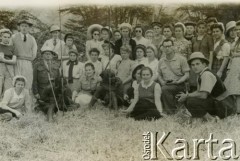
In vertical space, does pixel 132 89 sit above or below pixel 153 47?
below

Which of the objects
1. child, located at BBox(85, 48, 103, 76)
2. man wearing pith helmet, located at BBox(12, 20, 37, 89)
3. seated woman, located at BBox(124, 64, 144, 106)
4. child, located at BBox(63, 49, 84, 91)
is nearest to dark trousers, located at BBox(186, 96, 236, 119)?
seated woman, located at BBox(124, 64, 144, 106)

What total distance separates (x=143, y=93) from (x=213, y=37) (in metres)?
0.64

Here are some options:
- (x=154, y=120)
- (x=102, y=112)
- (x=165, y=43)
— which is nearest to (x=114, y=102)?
(x=102, y=112)

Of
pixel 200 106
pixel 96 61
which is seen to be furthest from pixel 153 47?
pixel 200 106

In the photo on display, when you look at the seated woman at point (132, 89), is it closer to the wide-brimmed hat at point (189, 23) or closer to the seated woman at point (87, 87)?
the seated woman at point (87, 87)

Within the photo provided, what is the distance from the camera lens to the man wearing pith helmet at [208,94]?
296cm

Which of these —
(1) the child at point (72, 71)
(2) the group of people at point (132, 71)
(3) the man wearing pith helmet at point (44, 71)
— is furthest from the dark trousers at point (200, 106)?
(3) the man wearing pith helmet at point (44, 71)

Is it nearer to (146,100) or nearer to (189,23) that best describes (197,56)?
(189,23)

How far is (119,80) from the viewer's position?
300 cm

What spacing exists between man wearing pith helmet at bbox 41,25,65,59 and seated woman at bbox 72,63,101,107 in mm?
228

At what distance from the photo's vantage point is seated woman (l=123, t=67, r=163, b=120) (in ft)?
9.83

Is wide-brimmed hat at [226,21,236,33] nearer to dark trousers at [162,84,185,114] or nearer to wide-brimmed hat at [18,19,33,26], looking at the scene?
dark trousers at [162,84,185,114]

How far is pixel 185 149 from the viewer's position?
9.76 feet

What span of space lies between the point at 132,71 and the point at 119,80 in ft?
0.38
